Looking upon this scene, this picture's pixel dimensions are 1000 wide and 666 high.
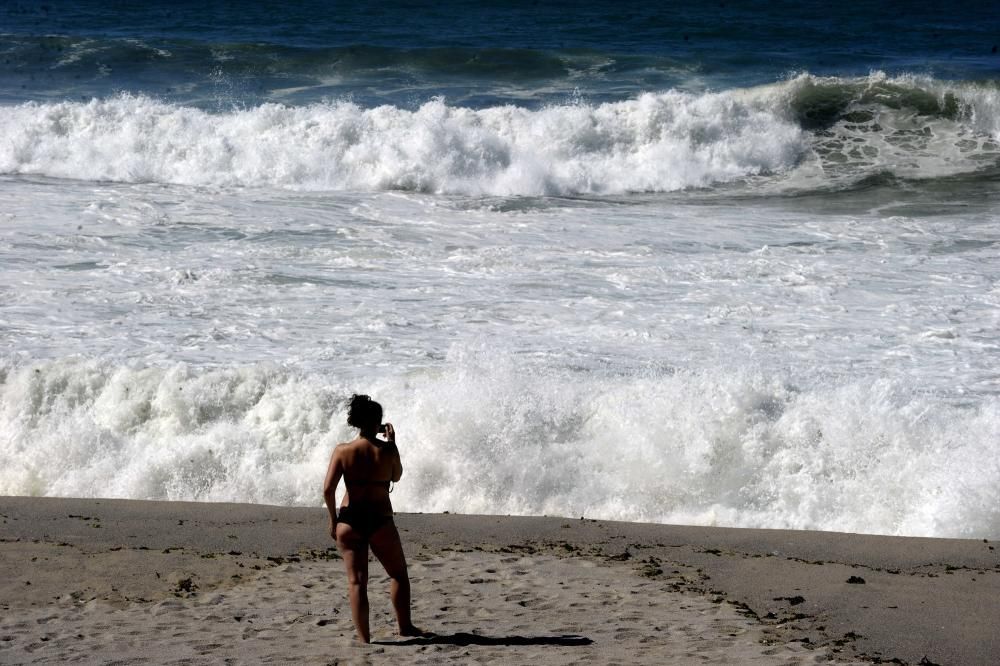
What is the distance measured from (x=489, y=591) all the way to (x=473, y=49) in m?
23.2

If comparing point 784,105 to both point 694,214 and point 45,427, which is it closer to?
point 694,214

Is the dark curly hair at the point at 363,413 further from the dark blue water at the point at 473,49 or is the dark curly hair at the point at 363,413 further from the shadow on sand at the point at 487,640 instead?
the dark blue water at the point at 473,49

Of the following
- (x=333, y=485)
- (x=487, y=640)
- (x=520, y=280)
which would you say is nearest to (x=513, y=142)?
(x=520, y=280)

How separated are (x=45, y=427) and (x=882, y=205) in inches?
467

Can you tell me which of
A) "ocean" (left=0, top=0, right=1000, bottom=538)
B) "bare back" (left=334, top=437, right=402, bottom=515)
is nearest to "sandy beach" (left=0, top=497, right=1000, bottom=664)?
"bare back" (left=334, top=437, right=402, bottom=515)

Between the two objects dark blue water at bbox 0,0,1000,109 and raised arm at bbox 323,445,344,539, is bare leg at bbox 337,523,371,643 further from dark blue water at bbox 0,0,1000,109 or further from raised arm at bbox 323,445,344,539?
dark blue water at bbox 0,0,1000,109

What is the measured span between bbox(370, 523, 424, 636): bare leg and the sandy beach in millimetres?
109

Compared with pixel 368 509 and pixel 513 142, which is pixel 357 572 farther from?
pixel 513 142

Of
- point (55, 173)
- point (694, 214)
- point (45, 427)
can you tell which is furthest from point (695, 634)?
point (55, 173)

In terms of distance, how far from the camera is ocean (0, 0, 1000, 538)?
902 centimetres

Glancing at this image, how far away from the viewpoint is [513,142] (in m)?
20.8

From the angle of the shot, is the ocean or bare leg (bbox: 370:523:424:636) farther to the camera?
the ocean

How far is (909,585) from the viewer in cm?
682

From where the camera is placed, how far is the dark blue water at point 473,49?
25.8 meters
